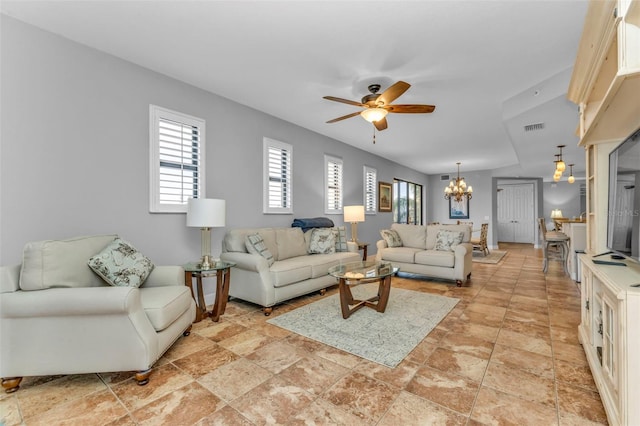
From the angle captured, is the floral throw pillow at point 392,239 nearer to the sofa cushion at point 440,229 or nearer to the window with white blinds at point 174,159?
the sofa cushion at point 440,229

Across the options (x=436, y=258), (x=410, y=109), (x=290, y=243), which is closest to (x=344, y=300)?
(x=290, y=243)

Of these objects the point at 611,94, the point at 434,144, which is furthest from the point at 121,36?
the point at 434,144

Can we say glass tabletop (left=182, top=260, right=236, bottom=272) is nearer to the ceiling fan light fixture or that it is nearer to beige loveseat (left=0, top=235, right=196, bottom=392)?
beige loveseat (left=0, top=235, right=196, bottom=392)

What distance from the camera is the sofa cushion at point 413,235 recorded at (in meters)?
5.46

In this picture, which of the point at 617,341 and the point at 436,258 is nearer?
the point at 617,341

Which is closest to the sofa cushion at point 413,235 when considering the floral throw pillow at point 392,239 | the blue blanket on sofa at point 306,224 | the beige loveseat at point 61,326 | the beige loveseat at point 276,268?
the floral throw pillow at point 392,239

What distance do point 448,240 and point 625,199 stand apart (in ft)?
10.1

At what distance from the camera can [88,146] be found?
278 centimetres

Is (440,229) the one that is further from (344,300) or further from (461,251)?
(344,300)

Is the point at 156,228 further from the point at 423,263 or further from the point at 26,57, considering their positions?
the point at 423,263

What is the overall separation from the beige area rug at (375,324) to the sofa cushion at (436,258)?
862 millimetres

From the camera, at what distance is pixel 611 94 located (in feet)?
5.04

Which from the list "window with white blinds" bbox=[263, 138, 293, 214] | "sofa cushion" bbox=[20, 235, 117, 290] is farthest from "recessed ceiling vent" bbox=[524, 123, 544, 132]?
"sofa cushion" bbox=[20, 235, 117, 290]

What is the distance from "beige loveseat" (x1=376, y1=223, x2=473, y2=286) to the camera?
457 cm
